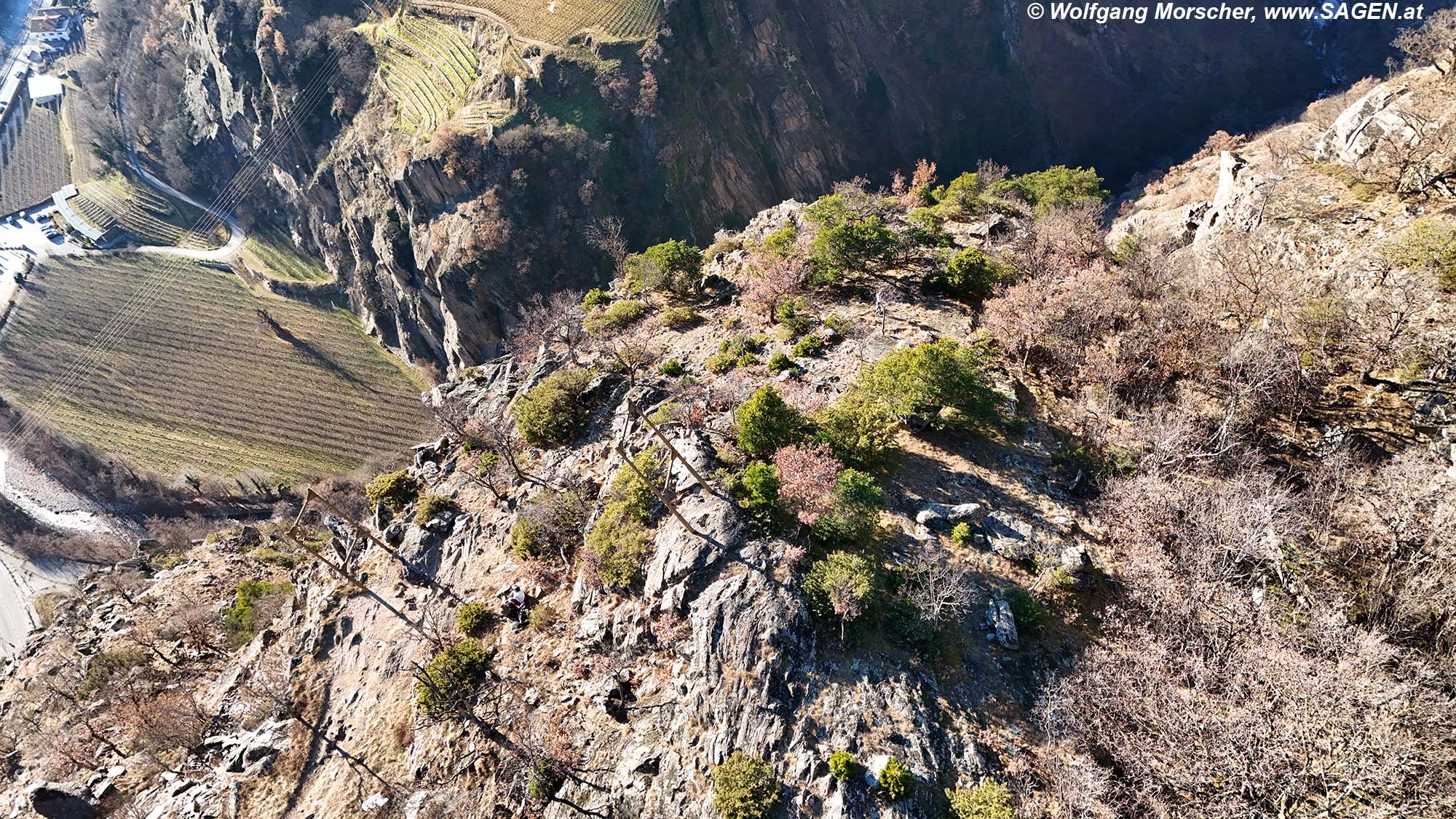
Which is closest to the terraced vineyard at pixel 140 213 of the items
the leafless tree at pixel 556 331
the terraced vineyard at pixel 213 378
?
the terraced vineyard at pixel 213 378

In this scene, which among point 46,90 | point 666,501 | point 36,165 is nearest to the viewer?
point 666,501

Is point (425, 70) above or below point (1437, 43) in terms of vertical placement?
above

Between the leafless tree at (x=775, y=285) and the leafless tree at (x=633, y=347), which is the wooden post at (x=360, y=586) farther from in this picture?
the leafless tree at (x=775, y=285)

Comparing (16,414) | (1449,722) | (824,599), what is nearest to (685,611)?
(824,599)

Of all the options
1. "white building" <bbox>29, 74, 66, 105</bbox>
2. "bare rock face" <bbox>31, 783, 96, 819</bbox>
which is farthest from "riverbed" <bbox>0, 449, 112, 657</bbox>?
→ "white building" <bbox>29, 74, 66, 105</bbox>

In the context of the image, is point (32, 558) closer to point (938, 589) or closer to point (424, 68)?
point (424, 68)

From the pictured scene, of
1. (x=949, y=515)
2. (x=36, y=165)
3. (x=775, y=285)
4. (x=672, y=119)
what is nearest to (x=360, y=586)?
(x=949, y=515)
